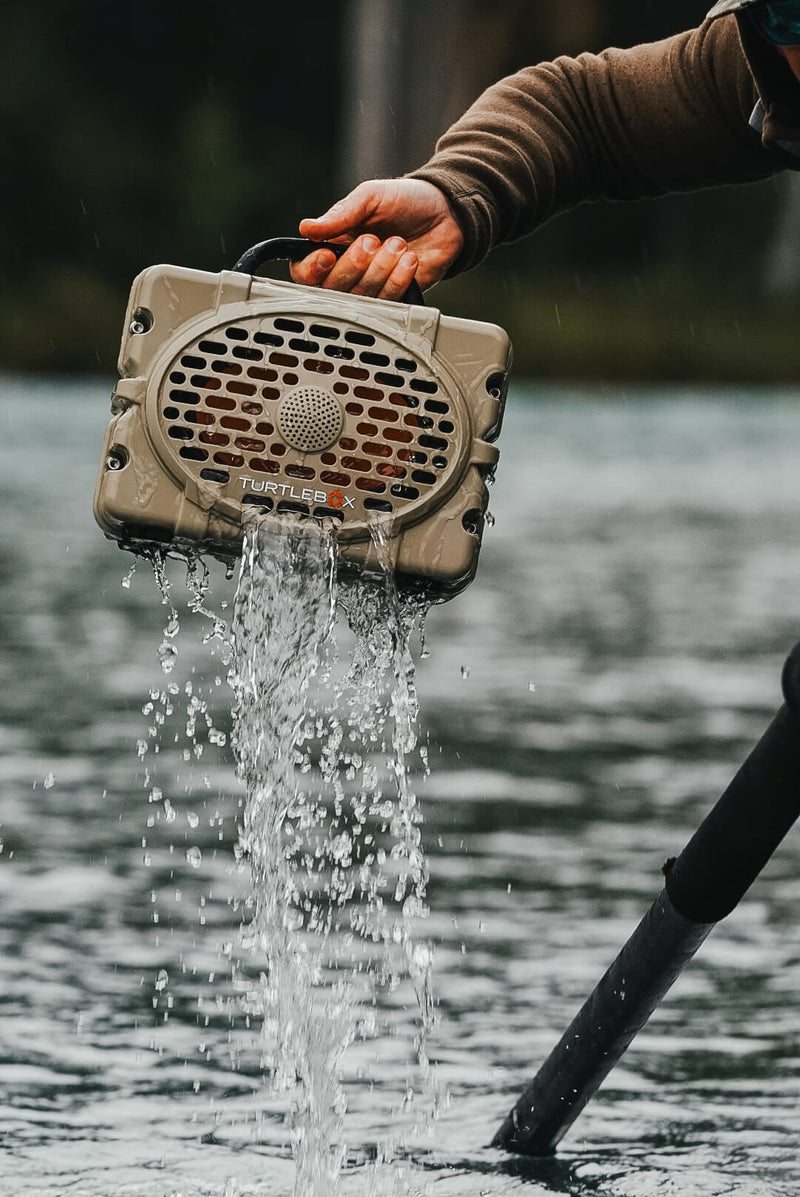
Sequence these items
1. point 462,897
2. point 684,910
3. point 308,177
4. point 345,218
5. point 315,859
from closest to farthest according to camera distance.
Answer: point 684,910 → point 345,218 → point 462,897 → point 315,859 → point 308,177

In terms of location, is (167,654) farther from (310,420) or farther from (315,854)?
(315,854)

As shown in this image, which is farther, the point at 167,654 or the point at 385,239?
the point at 167,654

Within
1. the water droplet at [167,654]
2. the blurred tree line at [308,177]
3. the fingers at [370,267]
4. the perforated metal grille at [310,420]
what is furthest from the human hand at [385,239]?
the blurred tree line at [308,177]

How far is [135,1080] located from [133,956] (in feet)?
1.81

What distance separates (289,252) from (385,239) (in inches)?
4.4

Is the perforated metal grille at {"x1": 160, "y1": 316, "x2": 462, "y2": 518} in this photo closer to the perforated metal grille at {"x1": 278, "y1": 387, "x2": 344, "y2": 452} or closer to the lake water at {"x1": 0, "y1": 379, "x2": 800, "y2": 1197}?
the perforated metal grille at {"x1": 278, "y1": 387, "x2": 344, "y2": 452}

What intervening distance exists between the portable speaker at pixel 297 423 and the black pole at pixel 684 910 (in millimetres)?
389

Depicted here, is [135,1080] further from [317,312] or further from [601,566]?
[601,566]

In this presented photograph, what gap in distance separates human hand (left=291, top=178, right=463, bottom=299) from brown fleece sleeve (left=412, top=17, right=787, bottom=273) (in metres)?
0.03

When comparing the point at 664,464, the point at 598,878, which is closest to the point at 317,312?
the point at 598,878

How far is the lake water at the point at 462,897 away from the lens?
2.78 m

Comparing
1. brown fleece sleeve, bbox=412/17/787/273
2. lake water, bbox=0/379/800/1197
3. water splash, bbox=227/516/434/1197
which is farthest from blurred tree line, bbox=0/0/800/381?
brown fleece sleeve, bbox=412/17/787/273

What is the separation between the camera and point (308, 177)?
25234 millimetres

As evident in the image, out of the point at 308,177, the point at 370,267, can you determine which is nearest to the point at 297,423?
the point at 370,267
